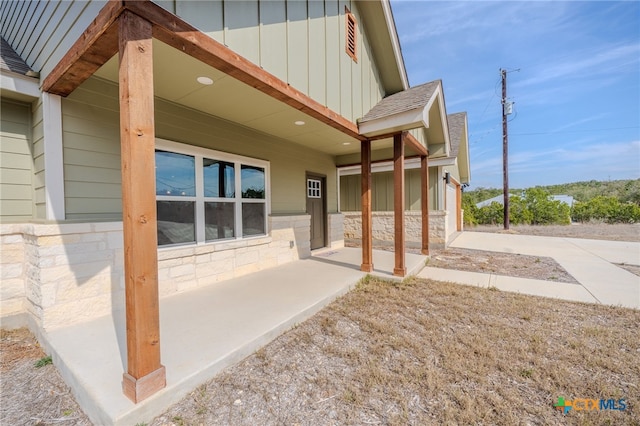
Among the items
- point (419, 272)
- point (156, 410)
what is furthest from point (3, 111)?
point (419, 272)

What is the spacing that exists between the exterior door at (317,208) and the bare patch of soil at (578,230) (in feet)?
35.9

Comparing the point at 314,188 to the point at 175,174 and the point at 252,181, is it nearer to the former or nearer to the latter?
the point at 252,181

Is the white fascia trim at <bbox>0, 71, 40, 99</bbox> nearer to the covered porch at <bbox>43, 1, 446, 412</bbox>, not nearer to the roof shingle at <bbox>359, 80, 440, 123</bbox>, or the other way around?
the covered porch at <bbox>43, 1, 446, 412</bbox>

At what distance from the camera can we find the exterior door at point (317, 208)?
25.3 feet

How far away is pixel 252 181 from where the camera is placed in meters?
5.56

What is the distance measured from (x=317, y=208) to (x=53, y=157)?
5804mm

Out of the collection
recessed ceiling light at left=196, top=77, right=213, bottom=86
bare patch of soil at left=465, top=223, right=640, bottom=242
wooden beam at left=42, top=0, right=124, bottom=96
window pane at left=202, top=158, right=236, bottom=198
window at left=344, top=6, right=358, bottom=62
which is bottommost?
bare patch of soil at left=465, top=223, right=640, bottom=242

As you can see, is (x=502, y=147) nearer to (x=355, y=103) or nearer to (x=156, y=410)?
(x=355, y=103)

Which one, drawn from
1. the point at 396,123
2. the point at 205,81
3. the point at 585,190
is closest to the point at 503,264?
the point at 396,123

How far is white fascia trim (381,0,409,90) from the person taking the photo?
219 inches

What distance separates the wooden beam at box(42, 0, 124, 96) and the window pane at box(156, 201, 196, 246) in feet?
5.53

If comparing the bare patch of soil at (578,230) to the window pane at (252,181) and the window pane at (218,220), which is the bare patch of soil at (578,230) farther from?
the window pane at (218,220)

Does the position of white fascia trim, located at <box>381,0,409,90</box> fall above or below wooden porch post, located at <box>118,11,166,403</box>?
above

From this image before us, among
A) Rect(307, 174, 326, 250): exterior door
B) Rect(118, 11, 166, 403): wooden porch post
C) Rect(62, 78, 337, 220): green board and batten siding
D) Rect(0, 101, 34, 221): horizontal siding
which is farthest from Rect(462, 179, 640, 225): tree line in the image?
Rect(0, 101, 34, 221): horizontal siding
